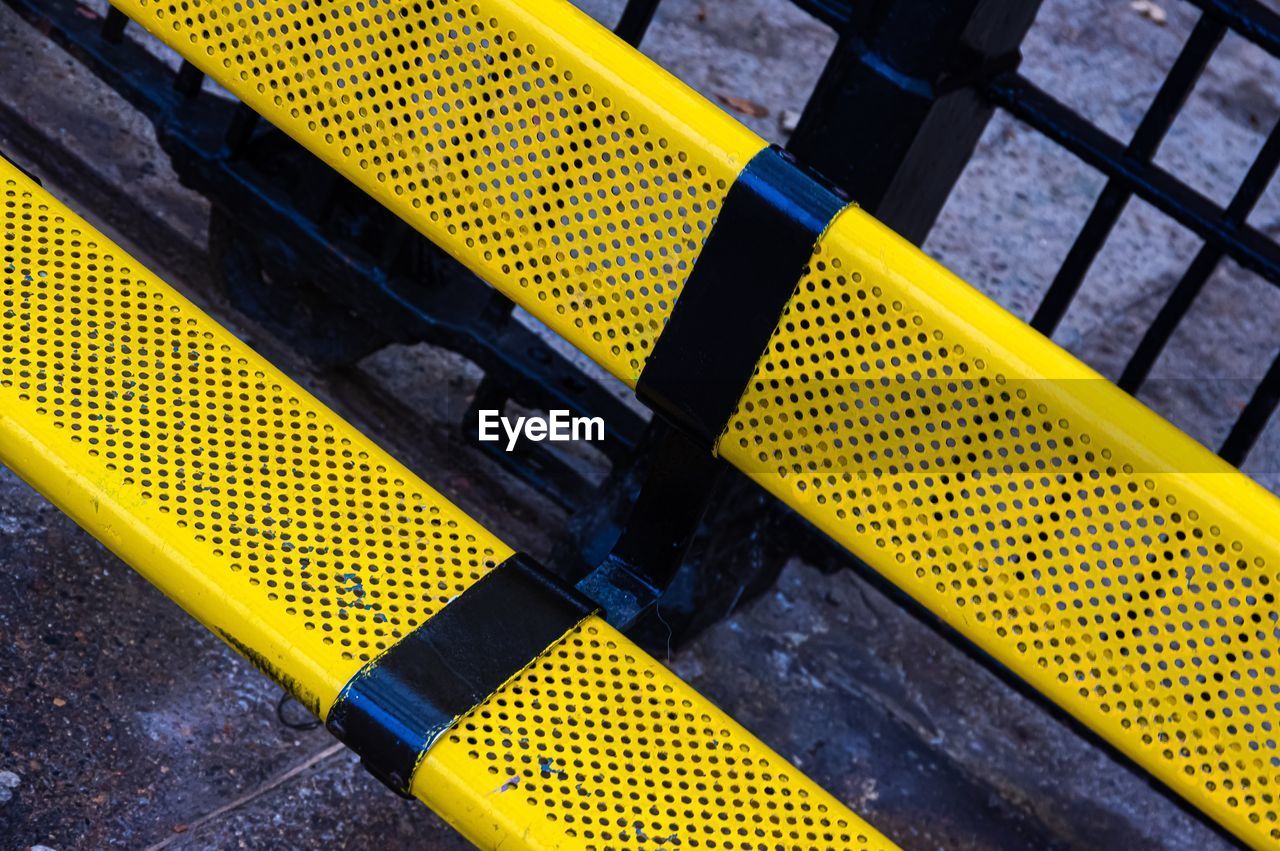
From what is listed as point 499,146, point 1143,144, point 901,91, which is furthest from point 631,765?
point 1143,144

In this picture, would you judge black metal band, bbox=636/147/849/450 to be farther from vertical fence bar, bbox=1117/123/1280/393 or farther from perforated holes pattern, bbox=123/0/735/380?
vertical fence bar, bbox=1117/123/1280/393

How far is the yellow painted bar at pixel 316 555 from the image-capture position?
6.47 ft

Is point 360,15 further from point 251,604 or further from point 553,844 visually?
point 553,844

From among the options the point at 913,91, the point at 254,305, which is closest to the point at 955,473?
the point at 913,91

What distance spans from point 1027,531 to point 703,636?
1.14m

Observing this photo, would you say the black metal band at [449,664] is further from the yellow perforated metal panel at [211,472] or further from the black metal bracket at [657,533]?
the black metal bracket at [657,533]

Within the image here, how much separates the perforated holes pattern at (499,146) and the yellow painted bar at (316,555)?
0.30m

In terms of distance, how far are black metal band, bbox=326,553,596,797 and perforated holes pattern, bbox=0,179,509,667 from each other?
0.03 metres

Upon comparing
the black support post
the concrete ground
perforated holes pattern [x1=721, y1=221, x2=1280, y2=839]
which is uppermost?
the black support post

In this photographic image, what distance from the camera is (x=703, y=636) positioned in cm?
310

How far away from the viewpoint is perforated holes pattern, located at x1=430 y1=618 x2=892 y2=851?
194 centimetres

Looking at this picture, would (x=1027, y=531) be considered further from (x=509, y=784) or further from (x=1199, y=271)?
(x=1199, y=271)

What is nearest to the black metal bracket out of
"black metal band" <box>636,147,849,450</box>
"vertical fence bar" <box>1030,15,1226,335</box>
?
"black metal band" <box>636,147,849,450</box>

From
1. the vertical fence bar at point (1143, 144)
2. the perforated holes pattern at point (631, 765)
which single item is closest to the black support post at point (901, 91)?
the vertical fence bar at point (1143, 144)
